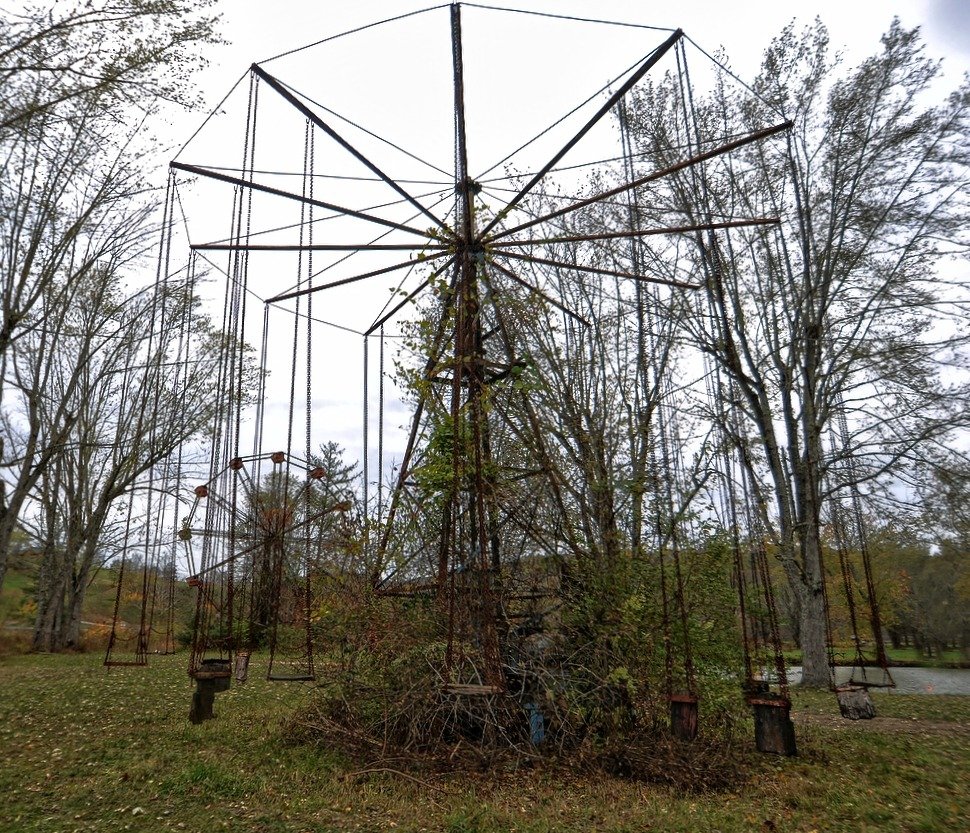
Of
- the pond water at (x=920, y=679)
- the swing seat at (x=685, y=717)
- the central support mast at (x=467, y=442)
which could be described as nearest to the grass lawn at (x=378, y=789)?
the swing seat at (x=685, y=717)

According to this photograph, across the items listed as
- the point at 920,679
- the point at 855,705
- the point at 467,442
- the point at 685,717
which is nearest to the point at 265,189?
the point at 467,442

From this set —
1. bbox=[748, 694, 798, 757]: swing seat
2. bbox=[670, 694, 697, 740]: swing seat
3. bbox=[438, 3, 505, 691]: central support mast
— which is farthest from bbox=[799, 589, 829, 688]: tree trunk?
bbox=[670, 694, 697, 740]: swing seat

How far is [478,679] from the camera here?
6.87m

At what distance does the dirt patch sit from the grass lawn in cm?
29

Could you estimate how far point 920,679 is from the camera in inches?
811

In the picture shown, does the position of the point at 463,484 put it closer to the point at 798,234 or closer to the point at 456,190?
the point at 456,190

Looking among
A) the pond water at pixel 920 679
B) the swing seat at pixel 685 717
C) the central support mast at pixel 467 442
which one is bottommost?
the pond water at pixel 920 679

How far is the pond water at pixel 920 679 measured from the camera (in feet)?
53.8

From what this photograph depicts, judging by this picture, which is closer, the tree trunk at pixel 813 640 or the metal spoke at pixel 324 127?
the metal spoke at pixel 324 127

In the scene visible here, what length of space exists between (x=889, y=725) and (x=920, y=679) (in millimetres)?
13628

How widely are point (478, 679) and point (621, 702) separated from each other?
4.76 ft

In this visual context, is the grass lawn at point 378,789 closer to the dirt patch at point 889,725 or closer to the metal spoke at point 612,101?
the dirt patch at point 889,725

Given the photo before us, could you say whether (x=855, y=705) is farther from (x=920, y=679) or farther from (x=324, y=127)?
(x=920, y=679)

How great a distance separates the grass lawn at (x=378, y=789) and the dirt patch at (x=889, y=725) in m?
0.29
